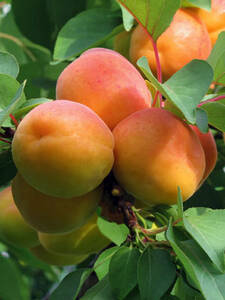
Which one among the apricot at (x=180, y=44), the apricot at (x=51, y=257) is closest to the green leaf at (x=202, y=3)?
the apricot at (x=180, y=44)

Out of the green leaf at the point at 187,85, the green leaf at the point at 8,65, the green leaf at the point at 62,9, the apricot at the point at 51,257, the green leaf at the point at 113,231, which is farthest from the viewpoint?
the green leaf at the point at 62,9

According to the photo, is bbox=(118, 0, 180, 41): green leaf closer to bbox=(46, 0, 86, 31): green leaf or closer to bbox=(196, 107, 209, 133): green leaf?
bbox=(196, 107, 209, 133): green leaf

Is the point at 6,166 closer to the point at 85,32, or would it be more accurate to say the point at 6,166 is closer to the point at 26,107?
the point at 26,107

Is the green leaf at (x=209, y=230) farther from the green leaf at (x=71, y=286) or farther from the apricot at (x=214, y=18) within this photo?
the apricot at (x=214, y=18)

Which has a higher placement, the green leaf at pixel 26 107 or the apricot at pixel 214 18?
the green leaf at pixel 26 107

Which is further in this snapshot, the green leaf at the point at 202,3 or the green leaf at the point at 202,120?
the green leaf at the point at 202,3

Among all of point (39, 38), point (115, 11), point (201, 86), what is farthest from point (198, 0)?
point (39, 38)

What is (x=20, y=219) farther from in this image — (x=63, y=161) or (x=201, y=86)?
(x=201, y=86)
